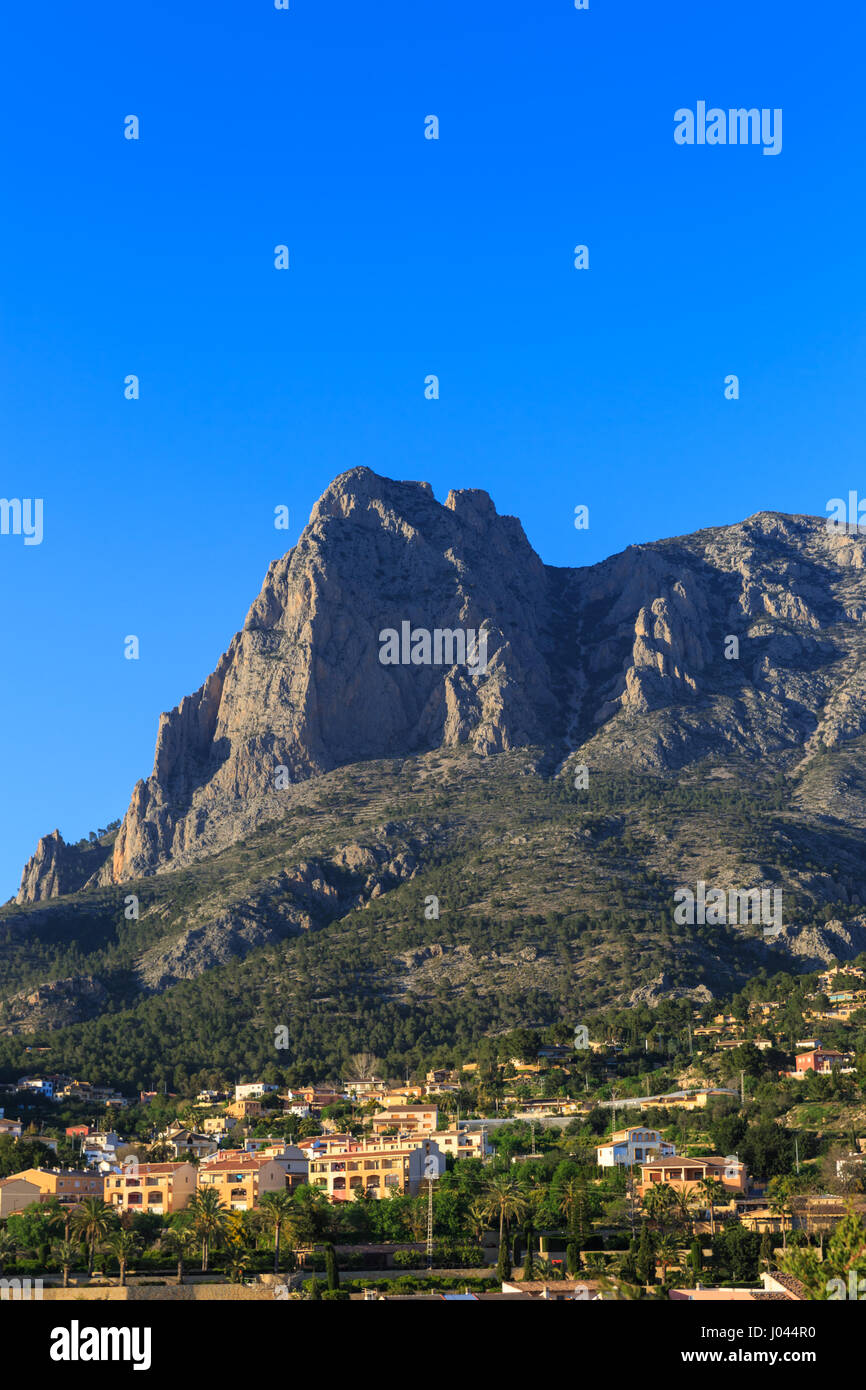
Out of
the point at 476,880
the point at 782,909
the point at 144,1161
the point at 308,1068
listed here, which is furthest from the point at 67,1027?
the point at 782,909

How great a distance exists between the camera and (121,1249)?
2926 inches

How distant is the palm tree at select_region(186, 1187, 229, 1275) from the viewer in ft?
258

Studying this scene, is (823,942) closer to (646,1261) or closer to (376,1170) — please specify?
(376,1170)

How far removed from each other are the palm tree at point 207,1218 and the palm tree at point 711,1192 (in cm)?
2485

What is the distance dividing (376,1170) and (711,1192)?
21.8 m

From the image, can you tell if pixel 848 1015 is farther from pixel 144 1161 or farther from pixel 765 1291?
pixel 765 1291

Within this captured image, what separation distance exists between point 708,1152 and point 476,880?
82440mm

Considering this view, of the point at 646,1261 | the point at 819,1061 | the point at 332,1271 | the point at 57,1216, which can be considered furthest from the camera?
the point at 819,1061

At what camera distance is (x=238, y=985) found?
548 feet

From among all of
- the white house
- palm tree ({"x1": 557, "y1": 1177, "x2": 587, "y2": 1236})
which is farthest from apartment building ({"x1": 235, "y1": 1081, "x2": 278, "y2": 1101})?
palm tree ({"x1": 557, "y1": 1177, "x2": 587, "y2": 1236})

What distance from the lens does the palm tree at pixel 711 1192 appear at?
84.4 meters

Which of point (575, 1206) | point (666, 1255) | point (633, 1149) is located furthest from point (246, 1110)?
point (666, 1255)
